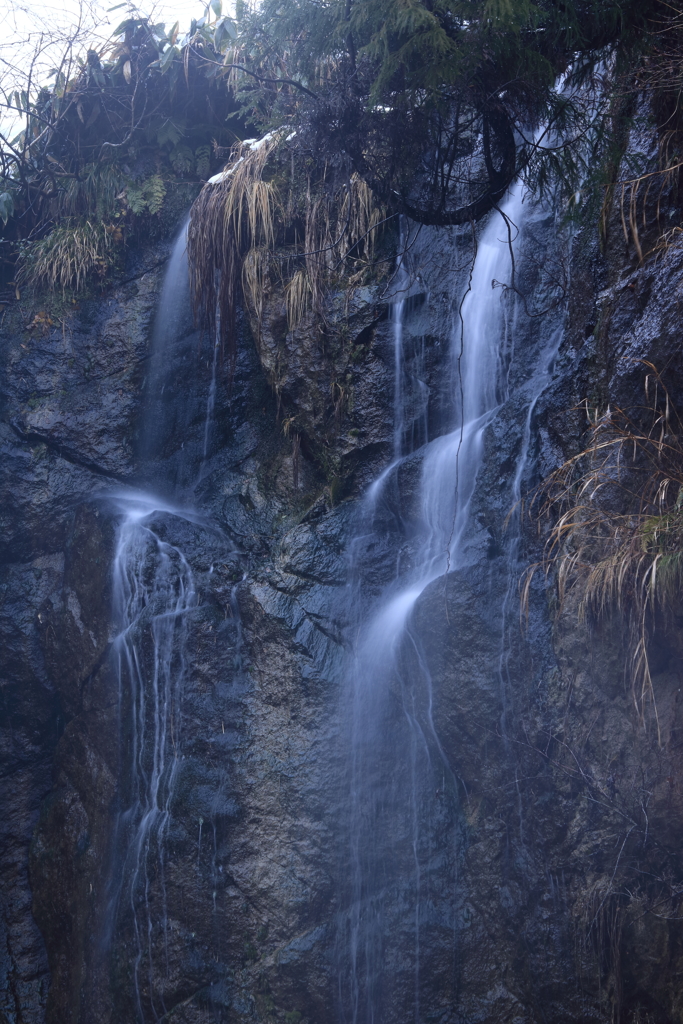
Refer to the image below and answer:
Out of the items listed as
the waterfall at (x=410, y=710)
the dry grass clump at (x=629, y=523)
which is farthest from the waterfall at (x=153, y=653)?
the dry grass clump at (x=629, y=523)

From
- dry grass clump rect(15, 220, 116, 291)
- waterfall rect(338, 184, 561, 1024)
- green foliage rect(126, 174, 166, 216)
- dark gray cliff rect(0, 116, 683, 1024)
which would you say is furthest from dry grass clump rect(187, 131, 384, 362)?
waterfall rect(338, 184, 561, 1024)

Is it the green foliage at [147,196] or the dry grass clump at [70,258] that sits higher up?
the green foliage at [147,196]

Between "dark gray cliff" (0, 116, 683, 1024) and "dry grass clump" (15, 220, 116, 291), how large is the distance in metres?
0.32

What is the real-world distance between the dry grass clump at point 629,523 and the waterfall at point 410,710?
1.08 feet

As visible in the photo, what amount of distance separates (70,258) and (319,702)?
3.69 metres

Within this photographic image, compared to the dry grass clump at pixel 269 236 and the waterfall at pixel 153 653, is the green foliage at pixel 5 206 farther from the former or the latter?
the waterfall at pixel 153 653

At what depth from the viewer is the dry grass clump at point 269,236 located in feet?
15.8

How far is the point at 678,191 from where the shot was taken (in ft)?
10.7

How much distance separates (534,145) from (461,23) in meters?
0.57

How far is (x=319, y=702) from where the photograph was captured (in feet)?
12.5

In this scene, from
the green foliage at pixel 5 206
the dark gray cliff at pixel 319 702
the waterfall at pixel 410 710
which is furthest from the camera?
the green foliage at pixel 5 206

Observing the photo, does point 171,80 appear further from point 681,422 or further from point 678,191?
point 681,422

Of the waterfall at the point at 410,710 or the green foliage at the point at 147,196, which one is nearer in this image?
the waterfall at the point at 410,710

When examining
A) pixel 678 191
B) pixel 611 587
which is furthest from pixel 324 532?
pixel 678 191
